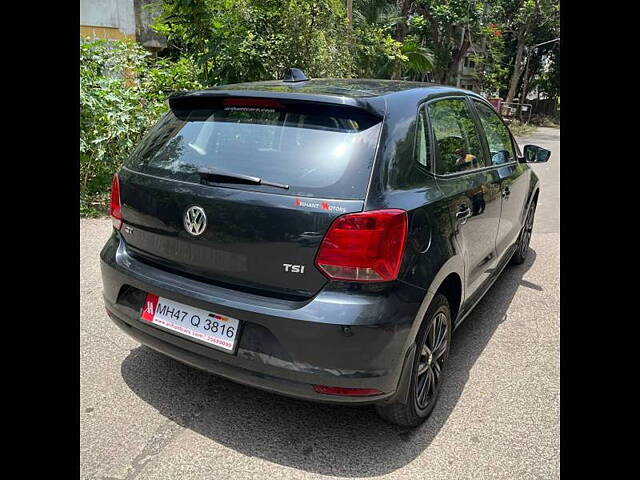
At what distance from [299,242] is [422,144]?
934 millimetres

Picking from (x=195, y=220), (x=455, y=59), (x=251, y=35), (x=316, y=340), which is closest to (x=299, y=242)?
(x=316, y=340)

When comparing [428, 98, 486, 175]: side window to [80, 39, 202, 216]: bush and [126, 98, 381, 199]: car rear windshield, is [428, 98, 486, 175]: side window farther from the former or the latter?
[80, 39, 202, 216]: bush

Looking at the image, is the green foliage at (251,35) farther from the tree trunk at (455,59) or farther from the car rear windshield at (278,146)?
the tree trunk at (455,59)

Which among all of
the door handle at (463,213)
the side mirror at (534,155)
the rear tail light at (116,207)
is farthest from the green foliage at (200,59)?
the door handle at (463,213)

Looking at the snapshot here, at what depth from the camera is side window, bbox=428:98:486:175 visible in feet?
9.67

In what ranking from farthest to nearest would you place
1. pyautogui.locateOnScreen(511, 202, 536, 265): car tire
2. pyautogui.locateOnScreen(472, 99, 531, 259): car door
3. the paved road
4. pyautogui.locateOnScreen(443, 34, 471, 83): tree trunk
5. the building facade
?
1. pyautogui.locateOnScreen(443, 34, 471, 83): tree trunk
2. the building facade
3. pyautogui.locateOnScreen(511, 202, 536, 265): car tire
4. pyautogui.locateOnScreen(472, 99, 531, 259): car door
5. the paved road

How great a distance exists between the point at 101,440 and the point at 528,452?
2.06 metres

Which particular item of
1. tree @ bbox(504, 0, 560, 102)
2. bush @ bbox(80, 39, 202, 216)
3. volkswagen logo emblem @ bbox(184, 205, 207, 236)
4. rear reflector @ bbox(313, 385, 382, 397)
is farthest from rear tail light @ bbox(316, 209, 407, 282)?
tree @ bbox(504, 0, 560, 102)

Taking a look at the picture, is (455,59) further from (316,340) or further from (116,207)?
(316,340)

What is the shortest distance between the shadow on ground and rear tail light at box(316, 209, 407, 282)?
0.89 m

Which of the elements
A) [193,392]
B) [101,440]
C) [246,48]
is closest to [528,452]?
[193,392]

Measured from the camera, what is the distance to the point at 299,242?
2.21 m

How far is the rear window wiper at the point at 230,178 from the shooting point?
2.32m

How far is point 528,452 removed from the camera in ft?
8.38
